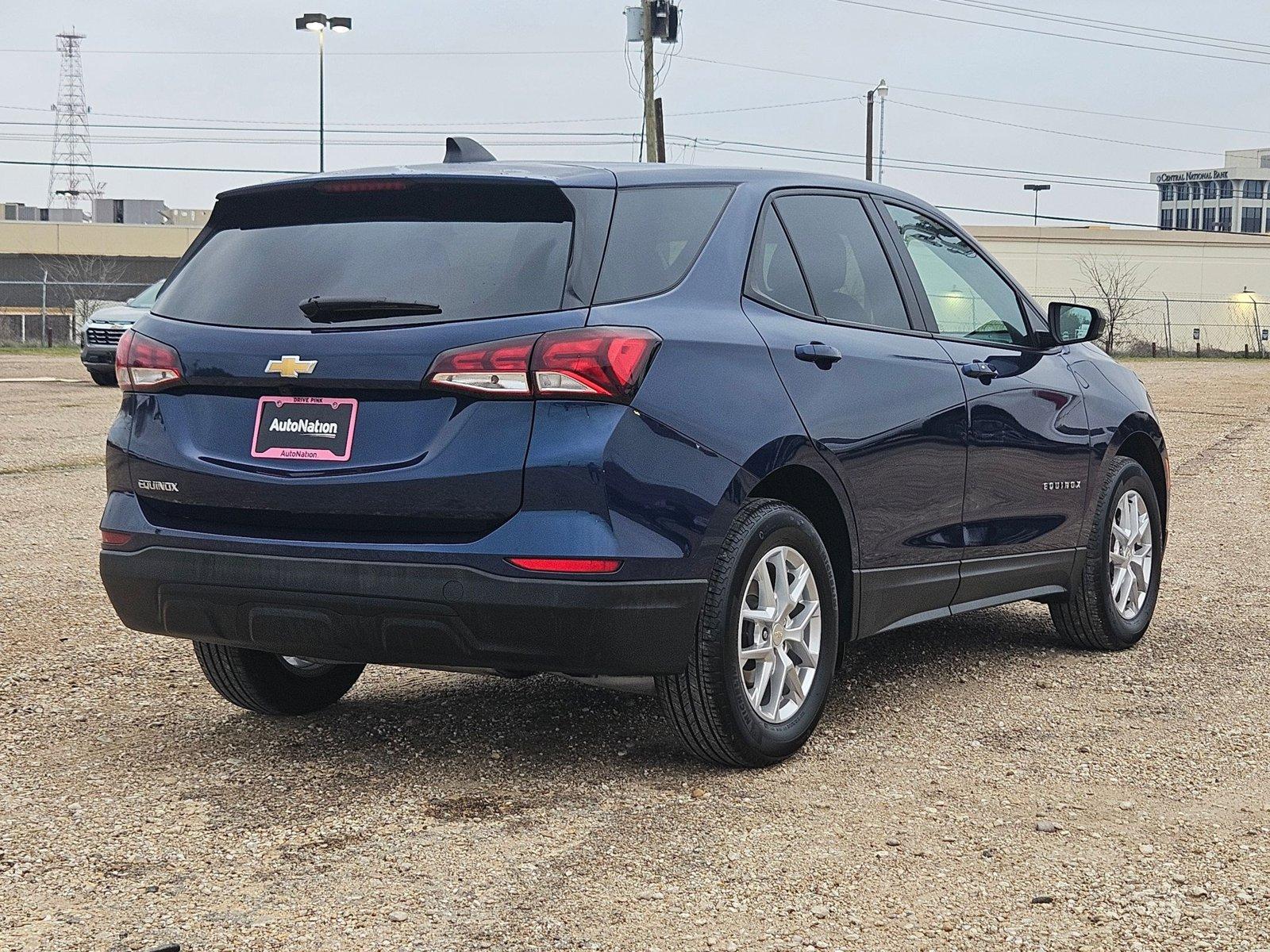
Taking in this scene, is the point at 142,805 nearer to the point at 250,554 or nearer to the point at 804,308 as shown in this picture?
the point at 250,554

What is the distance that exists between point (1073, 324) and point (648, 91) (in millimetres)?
29894

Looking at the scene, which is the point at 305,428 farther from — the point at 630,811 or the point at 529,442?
the point at 630,811

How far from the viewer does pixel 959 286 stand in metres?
6.24

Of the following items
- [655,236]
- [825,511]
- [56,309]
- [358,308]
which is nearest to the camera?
[358,308]

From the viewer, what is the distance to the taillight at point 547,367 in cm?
432

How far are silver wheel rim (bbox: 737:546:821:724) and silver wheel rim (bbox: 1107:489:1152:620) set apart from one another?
226cm

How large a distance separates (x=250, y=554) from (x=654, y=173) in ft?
5.41

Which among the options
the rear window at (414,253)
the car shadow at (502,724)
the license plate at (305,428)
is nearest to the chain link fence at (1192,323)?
the car shadow at (502,724)

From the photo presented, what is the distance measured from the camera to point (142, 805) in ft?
15.1

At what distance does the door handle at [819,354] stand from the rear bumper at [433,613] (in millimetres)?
905

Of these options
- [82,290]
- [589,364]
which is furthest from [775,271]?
[82,290]

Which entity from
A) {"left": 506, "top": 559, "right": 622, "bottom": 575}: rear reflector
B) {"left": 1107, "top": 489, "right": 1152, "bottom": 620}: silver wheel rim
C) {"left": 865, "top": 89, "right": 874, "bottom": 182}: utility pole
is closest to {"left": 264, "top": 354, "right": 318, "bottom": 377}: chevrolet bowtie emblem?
{"left": 506, "top": 559, "right": 622, "bottom": 575}: rear reflector

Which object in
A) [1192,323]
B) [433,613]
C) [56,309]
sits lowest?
[433,613]

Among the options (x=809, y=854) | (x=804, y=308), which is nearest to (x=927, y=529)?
(x=804, y=308)
